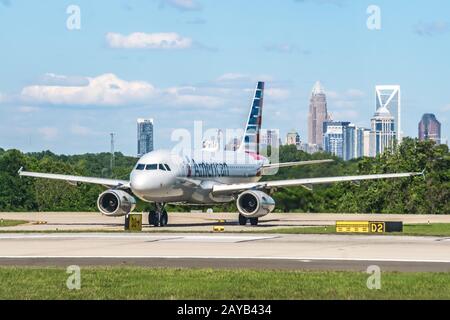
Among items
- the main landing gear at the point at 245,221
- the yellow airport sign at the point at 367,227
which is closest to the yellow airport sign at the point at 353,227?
the yellow airport sign at the point at 367,227

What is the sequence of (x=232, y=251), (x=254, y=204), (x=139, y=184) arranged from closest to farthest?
(x=232, y=251) → (x=139, y=184) → (x=254, y=204)

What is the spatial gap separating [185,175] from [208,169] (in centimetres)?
356

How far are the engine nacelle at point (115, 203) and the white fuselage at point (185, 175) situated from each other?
1.55 m

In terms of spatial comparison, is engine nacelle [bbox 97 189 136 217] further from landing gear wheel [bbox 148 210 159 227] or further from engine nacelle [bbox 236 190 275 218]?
engine nacelle [bbox 236 190 275 218]

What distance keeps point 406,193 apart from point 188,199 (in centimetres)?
6119

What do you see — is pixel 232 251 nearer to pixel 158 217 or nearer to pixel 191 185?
pixel 158 217

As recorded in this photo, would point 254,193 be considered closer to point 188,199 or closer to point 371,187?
point 188,199

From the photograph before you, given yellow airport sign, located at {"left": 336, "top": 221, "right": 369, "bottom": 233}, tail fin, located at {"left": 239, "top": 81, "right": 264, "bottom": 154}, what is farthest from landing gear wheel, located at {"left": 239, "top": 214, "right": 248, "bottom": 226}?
tail fin, located at {"left": 239, "top": 81, "right": 264, "bottom": 154}

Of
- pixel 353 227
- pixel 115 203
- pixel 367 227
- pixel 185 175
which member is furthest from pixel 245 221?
pixel 367 227

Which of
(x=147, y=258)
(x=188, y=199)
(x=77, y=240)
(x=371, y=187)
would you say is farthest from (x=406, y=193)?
(x=147, y=258)

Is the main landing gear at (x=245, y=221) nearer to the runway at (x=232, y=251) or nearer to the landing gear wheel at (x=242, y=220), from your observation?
the landing gear wheel at (x=242, y=220)

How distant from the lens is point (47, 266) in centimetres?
3062

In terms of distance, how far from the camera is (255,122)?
2894 inches

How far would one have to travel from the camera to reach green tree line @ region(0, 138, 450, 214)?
356ft
